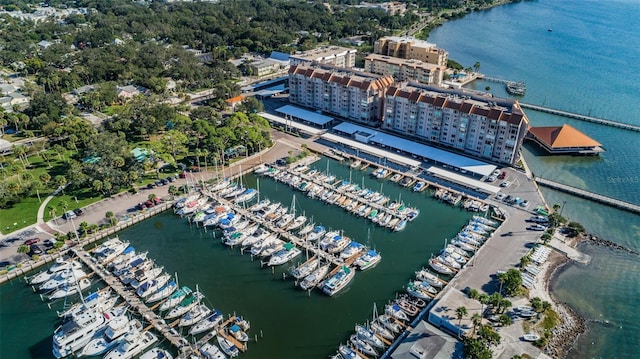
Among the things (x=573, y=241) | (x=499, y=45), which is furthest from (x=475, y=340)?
(x=499, y=45)

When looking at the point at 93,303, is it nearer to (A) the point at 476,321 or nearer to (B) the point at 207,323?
(B) the point at 207,323

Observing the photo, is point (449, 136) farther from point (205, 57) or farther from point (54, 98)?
point (205, 57)

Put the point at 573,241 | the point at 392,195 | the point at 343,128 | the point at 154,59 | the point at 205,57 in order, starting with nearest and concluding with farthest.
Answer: the point at 573,241
the point at 392,195
the point at 343,128
the point at 154,59
the point at 205,57

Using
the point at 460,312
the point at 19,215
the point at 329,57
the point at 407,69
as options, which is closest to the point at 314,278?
the point at 460,312

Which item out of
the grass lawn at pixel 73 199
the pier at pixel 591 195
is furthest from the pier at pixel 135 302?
the pier at pixel 591 195

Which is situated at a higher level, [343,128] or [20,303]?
[343,128]

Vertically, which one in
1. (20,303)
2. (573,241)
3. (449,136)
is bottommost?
(20,303)

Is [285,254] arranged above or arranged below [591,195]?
below
